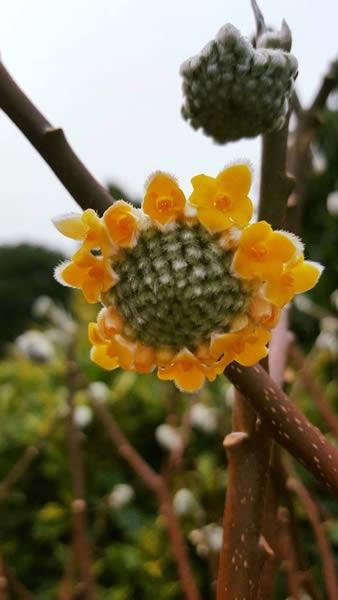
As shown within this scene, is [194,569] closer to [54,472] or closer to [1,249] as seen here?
[54,472]

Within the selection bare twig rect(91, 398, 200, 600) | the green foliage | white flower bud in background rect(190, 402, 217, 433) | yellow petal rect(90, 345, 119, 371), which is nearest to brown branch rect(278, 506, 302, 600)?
bare twig rect(91, 398, 200, 600)

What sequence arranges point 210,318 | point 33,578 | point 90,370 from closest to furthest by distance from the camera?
point 210,318 → point 33,578 → point 90,370

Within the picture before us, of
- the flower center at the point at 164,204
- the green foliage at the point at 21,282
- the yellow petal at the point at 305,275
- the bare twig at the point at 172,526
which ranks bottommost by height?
the green foliage at the point at 21,282

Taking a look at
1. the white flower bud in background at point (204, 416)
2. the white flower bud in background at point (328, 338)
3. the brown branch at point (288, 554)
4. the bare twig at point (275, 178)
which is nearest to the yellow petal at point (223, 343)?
the bare twig at point (275, 178)

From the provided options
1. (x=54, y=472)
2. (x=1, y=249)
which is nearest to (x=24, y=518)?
(x=54, y=472)

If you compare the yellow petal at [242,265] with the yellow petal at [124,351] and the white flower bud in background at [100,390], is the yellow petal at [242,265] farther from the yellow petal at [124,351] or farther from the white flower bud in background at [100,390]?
the white flower bud in background at [100,390]

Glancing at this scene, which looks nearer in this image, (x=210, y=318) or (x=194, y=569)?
(x=210, y=318)
